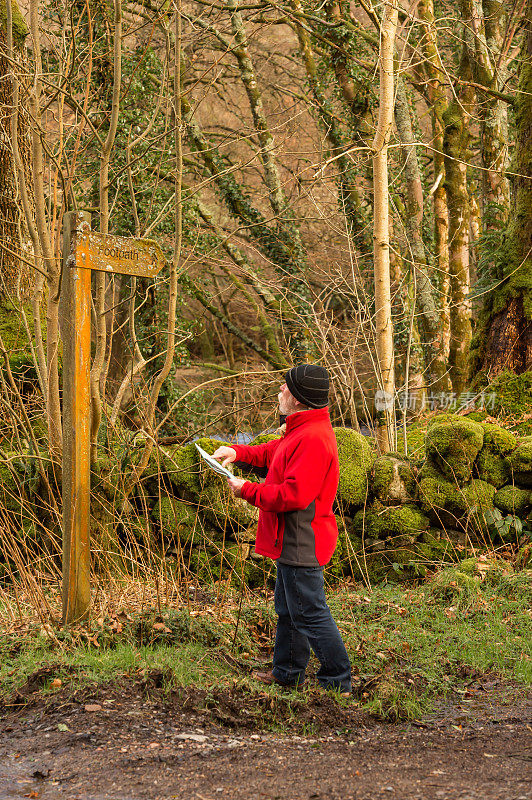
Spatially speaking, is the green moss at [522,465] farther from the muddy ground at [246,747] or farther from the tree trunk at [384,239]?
the muddy ground at [246,747]

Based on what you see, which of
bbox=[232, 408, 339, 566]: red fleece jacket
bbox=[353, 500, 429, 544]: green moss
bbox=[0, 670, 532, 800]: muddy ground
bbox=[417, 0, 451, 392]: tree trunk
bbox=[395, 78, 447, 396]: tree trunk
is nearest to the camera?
bbox=[0, 670, 532, 800]: muddy ground

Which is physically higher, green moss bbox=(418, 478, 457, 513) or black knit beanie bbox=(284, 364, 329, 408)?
black knit beanie bbox=(284, 364, 329, 408)

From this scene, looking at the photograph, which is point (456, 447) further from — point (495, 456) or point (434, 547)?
point (434, 547)

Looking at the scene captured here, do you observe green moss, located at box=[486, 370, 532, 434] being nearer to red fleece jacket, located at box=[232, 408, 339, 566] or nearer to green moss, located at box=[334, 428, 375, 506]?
green moss, located at box=[334, 428, 375, 506]

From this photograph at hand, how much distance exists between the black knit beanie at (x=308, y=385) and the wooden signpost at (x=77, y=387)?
1194 millimetres

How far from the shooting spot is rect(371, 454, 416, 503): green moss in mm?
6484

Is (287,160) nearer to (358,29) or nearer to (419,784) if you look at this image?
(358,29)

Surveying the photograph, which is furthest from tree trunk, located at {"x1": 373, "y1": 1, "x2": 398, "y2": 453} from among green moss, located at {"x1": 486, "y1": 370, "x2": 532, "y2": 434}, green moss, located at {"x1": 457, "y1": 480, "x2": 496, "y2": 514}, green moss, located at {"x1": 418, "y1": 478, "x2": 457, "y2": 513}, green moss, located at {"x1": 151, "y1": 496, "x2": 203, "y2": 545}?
green moss, located at {"x1": 151, "y1": 496, "x2": 203, "y2": 545}

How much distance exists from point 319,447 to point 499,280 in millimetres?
5285

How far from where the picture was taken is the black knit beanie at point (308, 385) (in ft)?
13.2

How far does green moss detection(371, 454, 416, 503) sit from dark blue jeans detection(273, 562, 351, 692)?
251cm

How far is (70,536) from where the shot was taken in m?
4.29

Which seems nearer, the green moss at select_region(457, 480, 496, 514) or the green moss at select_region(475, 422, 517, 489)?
the green moss at select_region(457, 480, 496, 514)

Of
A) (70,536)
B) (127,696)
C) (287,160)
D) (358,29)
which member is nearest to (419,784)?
(127,696)
